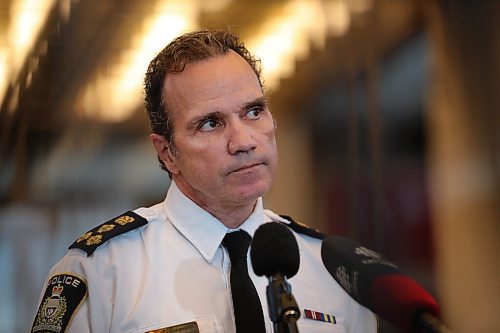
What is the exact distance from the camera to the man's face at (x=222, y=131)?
80 cm

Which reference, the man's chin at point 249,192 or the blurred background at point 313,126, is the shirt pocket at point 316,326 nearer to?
the man's chin at point 249,192

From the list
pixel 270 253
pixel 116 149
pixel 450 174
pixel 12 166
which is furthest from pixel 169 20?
pixel 270 253

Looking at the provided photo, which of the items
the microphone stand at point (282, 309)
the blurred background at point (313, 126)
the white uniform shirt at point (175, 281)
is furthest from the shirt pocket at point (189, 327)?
the blurred background at point (313, 126)

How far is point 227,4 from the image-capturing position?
1.46 m

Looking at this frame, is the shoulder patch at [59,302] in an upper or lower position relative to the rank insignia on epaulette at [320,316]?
upper

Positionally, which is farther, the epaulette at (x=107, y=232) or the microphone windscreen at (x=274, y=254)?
the epaulette at (x=107, y=232)

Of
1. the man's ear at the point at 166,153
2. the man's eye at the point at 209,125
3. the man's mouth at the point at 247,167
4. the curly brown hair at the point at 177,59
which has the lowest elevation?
the man's mouth at the point at 247,167

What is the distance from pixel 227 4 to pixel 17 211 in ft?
2.21

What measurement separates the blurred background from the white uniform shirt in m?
0.38

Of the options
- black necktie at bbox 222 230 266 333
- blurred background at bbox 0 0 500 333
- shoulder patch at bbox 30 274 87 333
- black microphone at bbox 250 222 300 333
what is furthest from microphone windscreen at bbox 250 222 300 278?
blurred background at bbox 0 0 500 333

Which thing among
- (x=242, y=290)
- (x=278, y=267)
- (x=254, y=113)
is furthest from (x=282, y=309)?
Result: (x=254, y=113)

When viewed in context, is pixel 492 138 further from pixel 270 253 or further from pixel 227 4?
pixel 270 253

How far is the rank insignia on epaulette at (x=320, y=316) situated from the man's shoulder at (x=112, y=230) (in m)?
0.26

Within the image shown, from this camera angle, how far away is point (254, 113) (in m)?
0.83
